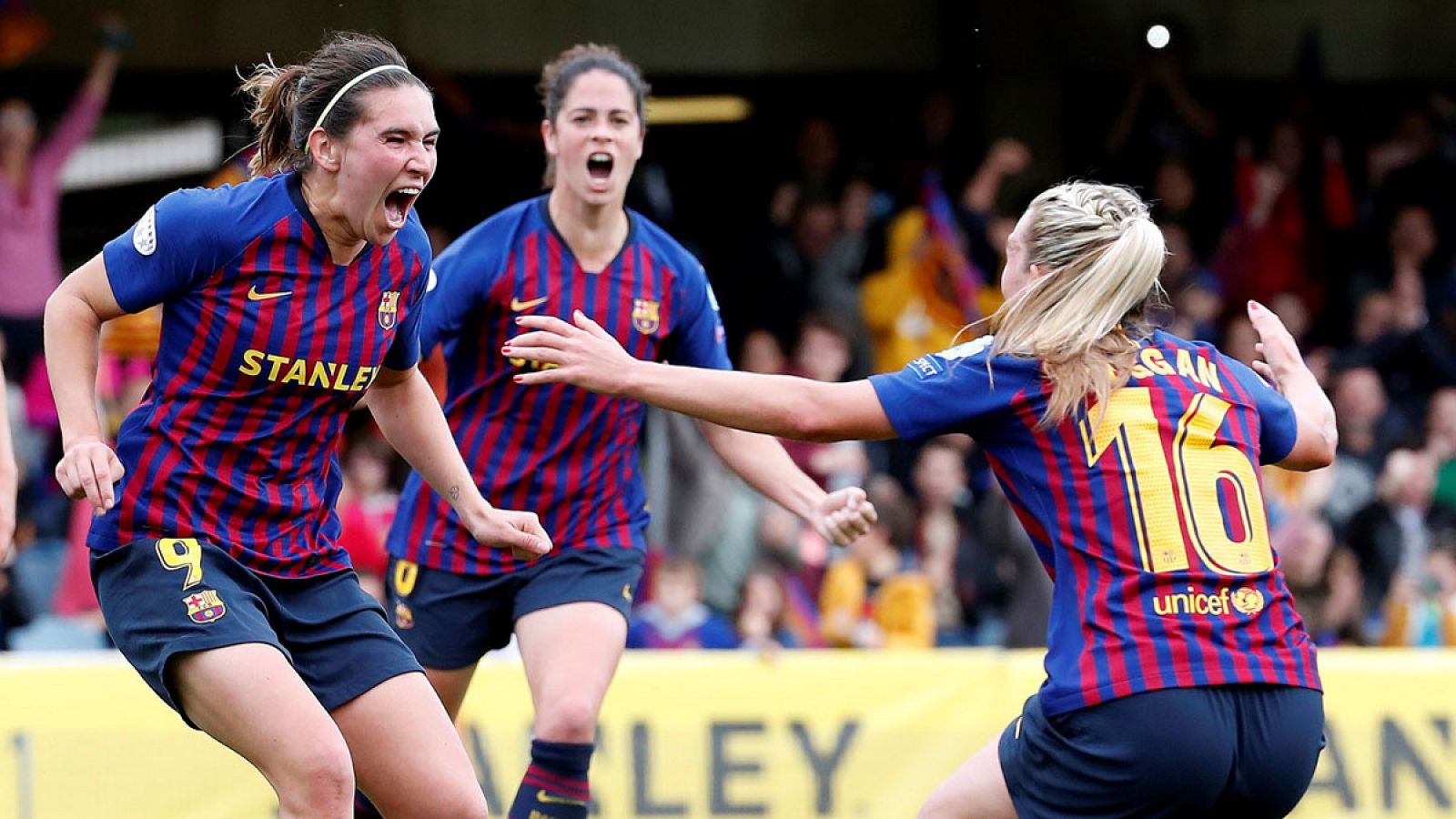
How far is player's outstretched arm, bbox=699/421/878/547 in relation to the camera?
15.1ft

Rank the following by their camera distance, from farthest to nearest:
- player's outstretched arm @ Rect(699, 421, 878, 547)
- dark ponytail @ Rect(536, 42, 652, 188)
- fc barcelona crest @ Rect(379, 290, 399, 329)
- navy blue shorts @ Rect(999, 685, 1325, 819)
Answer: dark ponytail @ Rect(536, 42, 652, 188)
player's outstretched arm @ Rect(699, 421, 878, 547)
fc barcelona crest @ Rect(379, 290, 399, 329)
navy blue shorts @ Rect(999, 685, 1325, 819)

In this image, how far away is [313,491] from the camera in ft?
14.0

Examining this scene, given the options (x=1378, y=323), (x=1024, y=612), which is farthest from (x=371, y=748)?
(x=1378, y=323)

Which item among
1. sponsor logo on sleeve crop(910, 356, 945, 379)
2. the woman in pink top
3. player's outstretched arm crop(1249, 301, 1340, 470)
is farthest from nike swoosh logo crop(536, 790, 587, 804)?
the woman in pink top

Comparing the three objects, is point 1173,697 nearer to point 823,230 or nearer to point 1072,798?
point 1072,798

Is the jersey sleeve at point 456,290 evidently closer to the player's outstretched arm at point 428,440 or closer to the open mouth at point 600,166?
the open mouth at point 600,166

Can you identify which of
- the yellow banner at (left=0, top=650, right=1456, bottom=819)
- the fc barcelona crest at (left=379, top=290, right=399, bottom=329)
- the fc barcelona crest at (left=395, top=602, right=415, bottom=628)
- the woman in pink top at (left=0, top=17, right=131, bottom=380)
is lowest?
the yellow banner at (left=0, top=650, right=1456, bottom=819)

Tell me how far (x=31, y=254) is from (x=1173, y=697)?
7.70 metres

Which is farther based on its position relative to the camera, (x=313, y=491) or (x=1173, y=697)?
(x=313, y=491)

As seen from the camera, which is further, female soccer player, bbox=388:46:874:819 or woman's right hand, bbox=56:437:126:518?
female soccer player, bbox=388:46:874:819

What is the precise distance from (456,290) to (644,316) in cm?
52

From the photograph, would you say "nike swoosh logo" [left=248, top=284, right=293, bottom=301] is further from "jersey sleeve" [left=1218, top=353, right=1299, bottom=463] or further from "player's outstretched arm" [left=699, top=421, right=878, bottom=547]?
"jersey sleeve" [left=1218, top=353, right=1299, bottom=463]

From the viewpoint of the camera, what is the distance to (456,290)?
518cm

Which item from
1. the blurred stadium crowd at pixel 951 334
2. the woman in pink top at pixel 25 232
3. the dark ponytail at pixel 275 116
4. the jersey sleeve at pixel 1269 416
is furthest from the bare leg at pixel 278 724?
the woman in pink top at pixel 25 232
